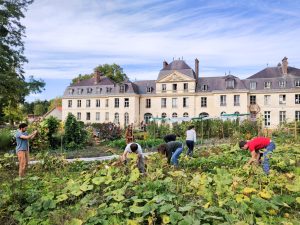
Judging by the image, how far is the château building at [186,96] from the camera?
4341 cm

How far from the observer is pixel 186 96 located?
46.5m

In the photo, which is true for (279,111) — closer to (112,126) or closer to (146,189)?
(112,126)

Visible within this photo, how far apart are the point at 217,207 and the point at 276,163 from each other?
517cm

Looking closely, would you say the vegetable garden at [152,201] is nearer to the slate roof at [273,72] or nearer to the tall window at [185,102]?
the tall window at [185,102]

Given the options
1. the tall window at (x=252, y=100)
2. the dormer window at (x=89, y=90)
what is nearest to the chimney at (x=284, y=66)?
the tall window at (x=252, y=100)

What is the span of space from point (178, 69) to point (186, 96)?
4.15 metres

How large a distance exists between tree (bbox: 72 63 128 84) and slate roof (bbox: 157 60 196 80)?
1056cm

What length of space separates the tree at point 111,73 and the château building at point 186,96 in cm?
403

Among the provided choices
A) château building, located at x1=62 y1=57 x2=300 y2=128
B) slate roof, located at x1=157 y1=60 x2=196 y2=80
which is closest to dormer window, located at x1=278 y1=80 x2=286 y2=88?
château building, located at x1=62 y1=57 x2=300 y2=128

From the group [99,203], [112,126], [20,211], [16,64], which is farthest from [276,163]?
[16,64]

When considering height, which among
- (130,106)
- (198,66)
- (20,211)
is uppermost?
(198,66)

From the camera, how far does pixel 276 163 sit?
30.3 ft

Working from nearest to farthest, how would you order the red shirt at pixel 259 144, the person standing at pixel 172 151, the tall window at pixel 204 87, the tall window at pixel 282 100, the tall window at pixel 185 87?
the red shirt at pixel 259 144 < the person standing at pixel 172 151 < the tall window at pixel 282 100 < the tall window at pixel 204 87 < the tall window at pixel 185 87

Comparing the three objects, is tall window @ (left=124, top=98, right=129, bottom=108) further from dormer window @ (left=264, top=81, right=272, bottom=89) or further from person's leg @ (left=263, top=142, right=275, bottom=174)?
person's leg @ (left=263, top=142, right=275, bottom=174)
